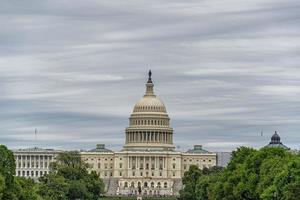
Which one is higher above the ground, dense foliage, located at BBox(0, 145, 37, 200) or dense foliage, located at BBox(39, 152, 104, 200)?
dense foliage, located at BBox(39, 152, 104, 200)

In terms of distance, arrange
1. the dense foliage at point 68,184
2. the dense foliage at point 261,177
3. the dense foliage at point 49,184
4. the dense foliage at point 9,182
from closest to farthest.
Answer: the dense foliage at point 261,177, the dense foliage at point 9,182, the dense foliage at point 49,184, the dense foliage at point 68,184

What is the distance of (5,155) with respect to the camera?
11019 cm

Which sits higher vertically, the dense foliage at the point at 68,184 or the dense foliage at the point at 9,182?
the dense foliage at the point at 68,184

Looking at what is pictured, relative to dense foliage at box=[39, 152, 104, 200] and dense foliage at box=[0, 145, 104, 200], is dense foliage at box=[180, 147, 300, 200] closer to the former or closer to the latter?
dense foliage at box=[39, 152, 104, 200]

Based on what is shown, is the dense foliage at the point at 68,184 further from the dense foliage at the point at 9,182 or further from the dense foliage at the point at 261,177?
the dense foliage at the point at 9,182

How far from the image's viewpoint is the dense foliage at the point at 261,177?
96.6 meters

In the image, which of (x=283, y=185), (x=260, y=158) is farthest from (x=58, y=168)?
(x=283, y=185)

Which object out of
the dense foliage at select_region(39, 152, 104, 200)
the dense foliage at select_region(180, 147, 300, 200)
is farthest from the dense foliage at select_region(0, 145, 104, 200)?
the dense foliage at select_region(180, 147, 300, 200)

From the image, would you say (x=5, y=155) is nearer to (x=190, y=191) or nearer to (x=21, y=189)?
(x=21, y=189)

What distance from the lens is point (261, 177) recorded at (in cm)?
11450

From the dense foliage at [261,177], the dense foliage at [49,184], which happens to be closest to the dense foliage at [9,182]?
the dense foliage at [49,184]

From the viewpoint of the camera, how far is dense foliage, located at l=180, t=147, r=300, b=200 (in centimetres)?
9657

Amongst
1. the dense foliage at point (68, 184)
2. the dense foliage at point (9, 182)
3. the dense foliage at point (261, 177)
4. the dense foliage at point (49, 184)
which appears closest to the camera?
the dense foliage at point (261, 177)

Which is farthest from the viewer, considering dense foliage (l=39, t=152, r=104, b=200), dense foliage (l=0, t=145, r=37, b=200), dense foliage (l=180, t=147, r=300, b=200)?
dense foliage (l=39, t=152, r=104, b=200)
